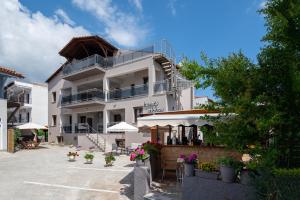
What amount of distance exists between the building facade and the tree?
17.2m

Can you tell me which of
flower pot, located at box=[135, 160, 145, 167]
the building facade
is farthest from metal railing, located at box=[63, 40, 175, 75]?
flower pot, located at box=[135, 160, 145, 167]

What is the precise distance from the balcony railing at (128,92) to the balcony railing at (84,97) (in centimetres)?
138

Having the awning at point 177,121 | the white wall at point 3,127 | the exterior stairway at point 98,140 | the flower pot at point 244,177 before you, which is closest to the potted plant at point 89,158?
the awning at point 177,121

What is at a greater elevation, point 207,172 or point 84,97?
point 84,97

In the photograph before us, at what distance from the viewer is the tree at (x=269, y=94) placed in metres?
4.84

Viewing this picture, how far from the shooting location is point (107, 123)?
28.4 meters

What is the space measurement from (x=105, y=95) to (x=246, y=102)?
24901 millimetres

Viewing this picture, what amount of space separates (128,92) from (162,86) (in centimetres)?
451

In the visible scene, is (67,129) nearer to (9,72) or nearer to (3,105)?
(3,105)

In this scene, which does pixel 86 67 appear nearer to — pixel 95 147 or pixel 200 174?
pixel 95 147

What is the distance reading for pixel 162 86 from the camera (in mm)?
23719

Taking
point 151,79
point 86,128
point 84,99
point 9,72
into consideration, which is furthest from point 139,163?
point 84,99

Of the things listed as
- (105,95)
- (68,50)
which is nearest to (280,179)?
(105,95)

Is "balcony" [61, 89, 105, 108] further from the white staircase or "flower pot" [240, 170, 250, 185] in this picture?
"flower pot" [240, 170, 250, 185]
